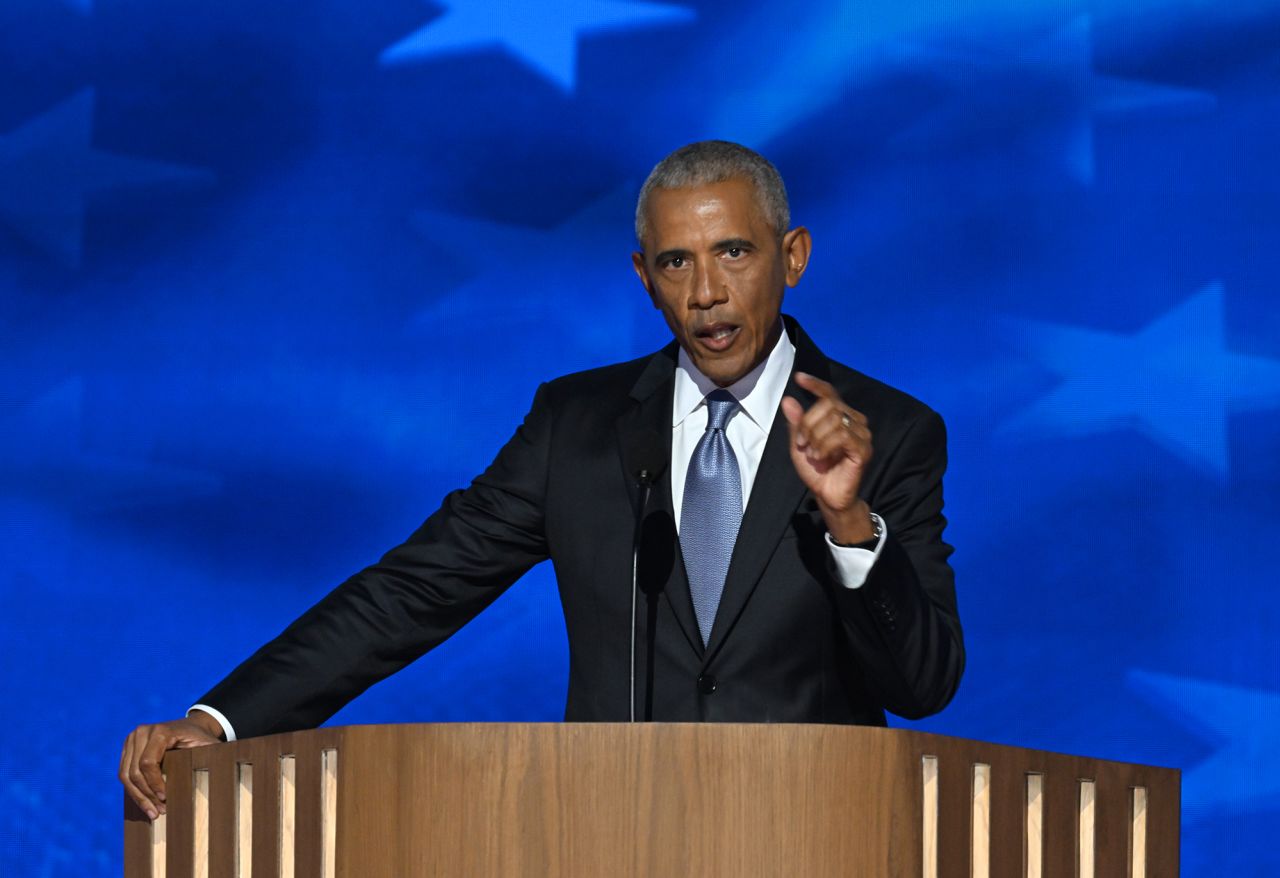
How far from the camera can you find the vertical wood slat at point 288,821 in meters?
2.18

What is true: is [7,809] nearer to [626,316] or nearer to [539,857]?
[626,316]

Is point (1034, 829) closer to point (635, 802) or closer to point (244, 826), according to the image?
point (635, 802)

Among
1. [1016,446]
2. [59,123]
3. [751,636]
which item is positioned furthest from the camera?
[59,123]

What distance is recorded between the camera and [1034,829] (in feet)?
7.38

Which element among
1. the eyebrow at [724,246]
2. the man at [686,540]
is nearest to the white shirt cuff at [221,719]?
the man at [686,540]

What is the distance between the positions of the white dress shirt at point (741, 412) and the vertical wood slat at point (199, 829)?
2.27 feet

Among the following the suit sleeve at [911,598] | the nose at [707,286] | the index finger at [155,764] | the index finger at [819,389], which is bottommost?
the index finger at [155,764]

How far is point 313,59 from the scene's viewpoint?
4242mm

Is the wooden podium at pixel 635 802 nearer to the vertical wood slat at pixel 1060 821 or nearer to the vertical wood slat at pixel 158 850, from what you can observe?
the vertical wood slat at pixel 1060 821

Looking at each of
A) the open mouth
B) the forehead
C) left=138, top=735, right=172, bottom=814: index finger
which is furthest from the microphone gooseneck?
left=138, top=735, right=172, bottom=814: index finger

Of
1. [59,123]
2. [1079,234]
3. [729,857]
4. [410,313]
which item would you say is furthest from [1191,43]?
[729,857]

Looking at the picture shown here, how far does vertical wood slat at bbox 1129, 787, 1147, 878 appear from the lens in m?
2.44

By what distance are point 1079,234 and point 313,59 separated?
5.24ft

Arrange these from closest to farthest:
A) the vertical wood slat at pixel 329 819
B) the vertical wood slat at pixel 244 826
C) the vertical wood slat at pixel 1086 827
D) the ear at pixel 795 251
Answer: the vertical wood slat at pixel 329 819 < the vertical wood slat at pixel 244 826 < the vertical wood slat at pixel 1086 827 < the ear at pixel 795 251
